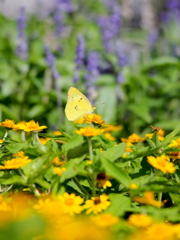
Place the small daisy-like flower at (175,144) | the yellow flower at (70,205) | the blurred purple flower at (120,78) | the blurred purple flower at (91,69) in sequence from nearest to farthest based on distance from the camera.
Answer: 1. the yellow flower at (70,205)
2. the small daisy-like flower at (175,144)
3. the blurred purple flower at (91,69)
4. the blurred purple flower at (120,78)

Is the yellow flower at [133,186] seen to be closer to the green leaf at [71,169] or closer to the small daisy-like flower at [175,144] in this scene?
the green leaf at [71,169]

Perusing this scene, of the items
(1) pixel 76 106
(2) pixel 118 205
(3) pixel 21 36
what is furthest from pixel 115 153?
(3) pixel 21 36

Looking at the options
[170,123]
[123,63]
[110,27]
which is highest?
[110,27]

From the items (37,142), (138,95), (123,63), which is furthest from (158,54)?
(37,142)

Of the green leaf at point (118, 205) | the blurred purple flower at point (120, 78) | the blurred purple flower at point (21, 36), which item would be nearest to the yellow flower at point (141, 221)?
the green leaf at point (118, 205)

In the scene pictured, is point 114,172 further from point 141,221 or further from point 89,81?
point 89,81

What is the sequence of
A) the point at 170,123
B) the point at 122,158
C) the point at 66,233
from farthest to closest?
the point at 170,123
the point at 122,158
the point at 66,233

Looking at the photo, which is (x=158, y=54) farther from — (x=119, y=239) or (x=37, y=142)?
(x=119, y=239)
